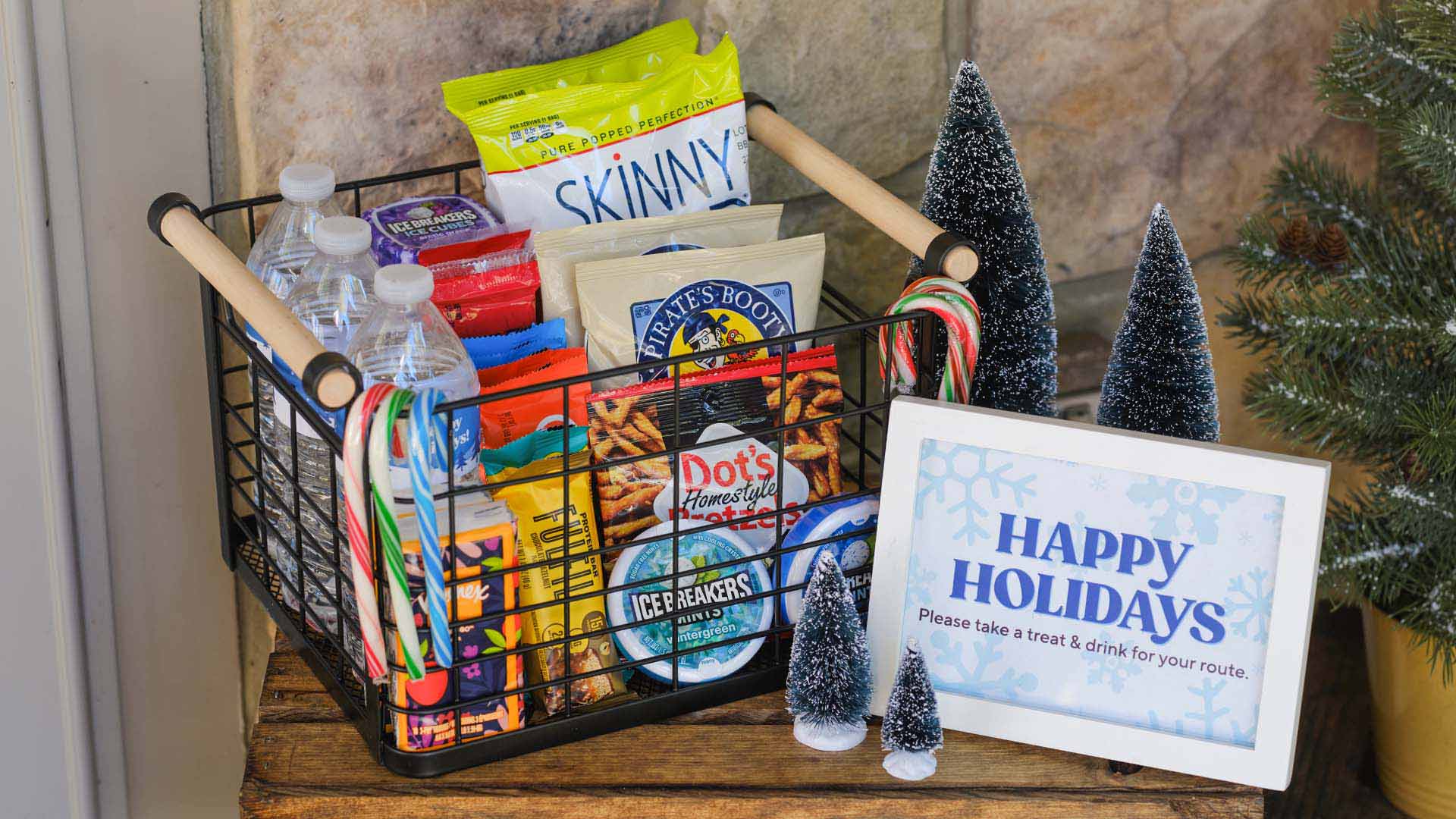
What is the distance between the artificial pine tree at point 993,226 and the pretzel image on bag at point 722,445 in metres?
0.14

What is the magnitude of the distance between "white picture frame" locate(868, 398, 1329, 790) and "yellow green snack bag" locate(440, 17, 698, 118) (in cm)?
39

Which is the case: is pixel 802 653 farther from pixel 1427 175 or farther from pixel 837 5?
pixel 1427 175

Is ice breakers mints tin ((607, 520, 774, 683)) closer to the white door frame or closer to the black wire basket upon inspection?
the black wire basket

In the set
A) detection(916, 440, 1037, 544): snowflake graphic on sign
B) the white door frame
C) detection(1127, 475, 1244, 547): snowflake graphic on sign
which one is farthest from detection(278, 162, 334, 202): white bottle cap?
detection(1127, 475, 1244, 547): snowflake graphic on sign

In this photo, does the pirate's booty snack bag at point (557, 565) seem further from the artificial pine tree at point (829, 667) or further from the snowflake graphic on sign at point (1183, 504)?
the snowflake graphic on sign at point (1183, 504)

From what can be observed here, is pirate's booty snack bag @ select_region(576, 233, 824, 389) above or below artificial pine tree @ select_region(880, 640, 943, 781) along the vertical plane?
above

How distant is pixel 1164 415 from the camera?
106 centimetres

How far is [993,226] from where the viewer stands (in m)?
1.03

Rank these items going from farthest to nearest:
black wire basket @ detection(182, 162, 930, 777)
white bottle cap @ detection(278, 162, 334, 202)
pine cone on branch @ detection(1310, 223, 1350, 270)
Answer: pine cone on branch @ detection(1310, 223, 1350, 270) → white bottle cap @ detection(278, 162, 334, 202) → black wire basket @ detection(182, 162, 930, 777)

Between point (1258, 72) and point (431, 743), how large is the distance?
1082mm

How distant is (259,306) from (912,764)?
48cm

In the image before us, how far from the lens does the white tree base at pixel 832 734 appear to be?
884mm

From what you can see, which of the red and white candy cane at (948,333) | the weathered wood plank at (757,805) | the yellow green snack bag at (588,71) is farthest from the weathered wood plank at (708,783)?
the yellow green snack bag at (588,71)

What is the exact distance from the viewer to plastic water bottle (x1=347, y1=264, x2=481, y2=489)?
0.80m
